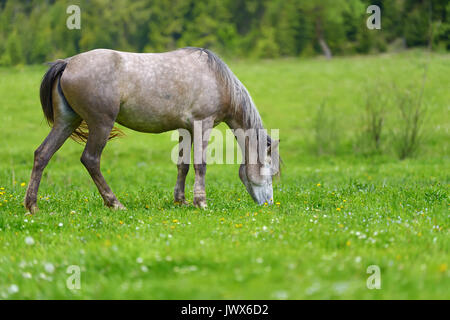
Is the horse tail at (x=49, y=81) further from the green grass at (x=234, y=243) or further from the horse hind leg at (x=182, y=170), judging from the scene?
the horse hind leg at (x=182, y=170)

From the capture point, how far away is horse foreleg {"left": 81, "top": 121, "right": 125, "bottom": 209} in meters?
7.66

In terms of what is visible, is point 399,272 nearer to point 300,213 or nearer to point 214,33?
point 300,213

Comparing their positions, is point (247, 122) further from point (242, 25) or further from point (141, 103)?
point (242, 25)

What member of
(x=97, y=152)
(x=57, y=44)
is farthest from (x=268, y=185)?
(x=57, y=44)

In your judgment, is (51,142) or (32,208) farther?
(51,142)

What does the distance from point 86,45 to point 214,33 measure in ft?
61.5

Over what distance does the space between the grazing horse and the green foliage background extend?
3363cm

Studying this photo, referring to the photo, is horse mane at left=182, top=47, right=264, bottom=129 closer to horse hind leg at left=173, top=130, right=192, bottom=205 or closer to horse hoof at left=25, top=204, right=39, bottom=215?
horse hind leg at left=173, top=130, right=192, bottom=205

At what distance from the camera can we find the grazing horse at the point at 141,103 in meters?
7.55

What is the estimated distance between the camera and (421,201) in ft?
26.2

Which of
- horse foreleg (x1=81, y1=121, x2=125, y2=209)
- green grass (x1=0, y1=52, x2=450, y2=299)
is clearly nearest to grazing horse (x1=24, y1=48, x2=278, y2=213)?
horse foreleg (x1=81, y1=121, x2=125, y2=209)

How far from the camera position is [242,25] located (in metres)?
66.2

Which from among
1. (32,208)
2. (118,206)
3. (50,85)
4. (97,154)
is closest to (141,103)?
(97,154)

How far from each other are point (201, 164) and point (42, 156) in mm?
2559
